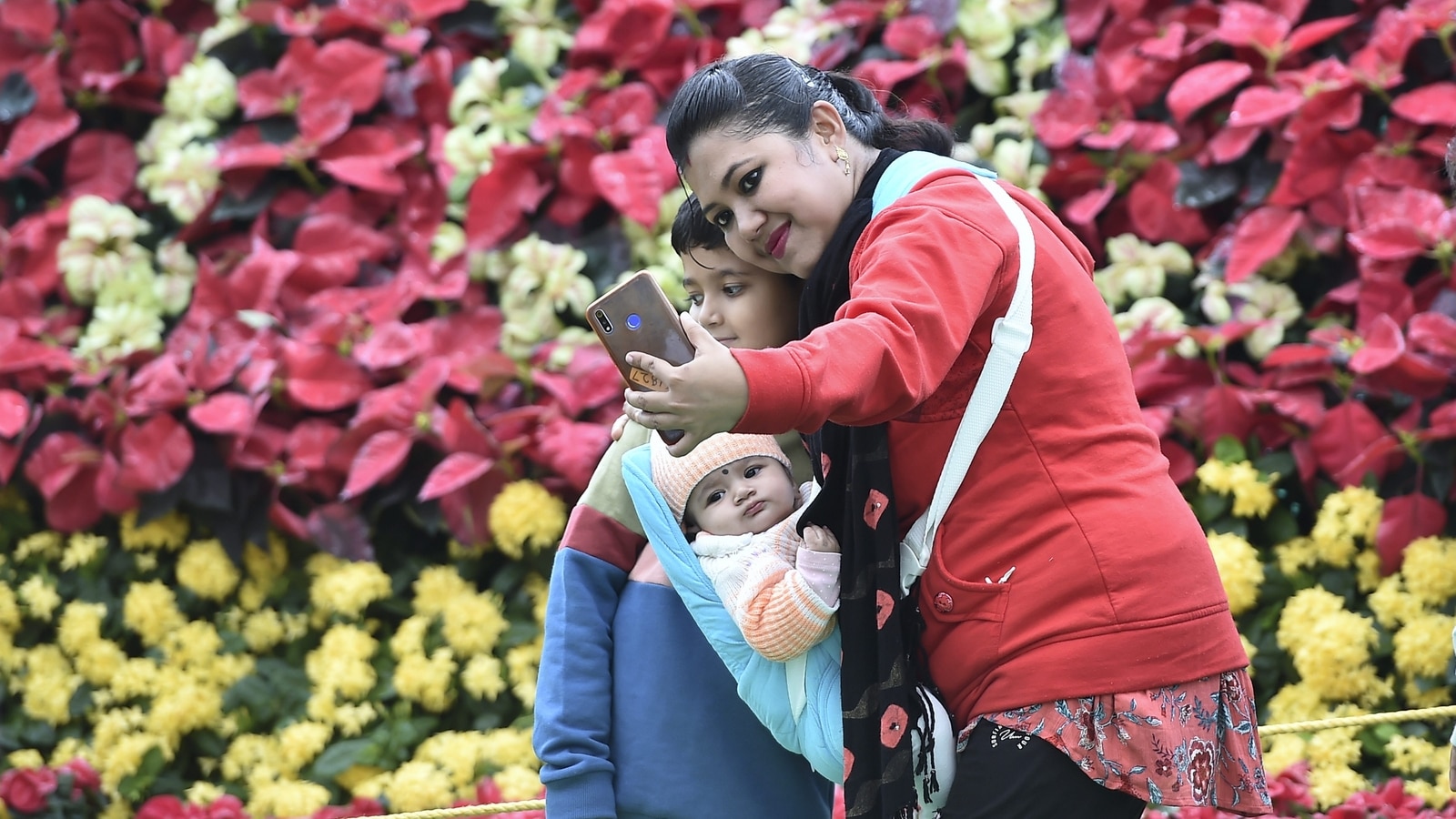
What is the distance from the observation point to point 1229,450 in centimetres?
313

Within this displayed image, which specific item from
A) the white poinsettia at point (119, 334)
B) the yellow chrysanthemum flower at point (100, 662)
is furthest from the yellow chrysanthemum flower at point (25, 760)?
the white poinsettia at point (119, 334)

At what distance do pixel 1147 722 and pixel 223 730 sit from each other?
261 centimetres

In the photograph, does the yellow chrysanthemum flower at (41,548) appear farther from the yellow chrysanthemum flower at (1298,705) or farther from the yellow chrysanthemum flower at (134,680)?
the yellow chrysanthemum flower at (1298,705)

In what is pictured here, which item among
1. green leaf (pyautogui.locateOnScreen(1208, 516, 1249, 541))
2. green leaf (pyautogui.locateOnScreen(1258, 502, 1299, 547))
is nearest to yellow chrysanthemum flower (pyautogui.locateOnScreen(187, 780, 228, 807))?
green leaf (pyautogui.locateOnScreen(1208, 516, 1249, 541))

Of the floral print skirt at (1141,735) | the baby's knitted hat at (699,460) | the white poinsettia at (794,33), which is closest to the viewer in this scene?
the floral print skirt at (1141,735)

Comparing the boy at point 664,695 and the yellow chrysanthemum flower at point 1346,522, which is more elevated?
the boy at point 664,695

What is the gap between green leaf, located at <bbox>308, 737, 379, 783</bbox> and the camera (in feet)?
10.8

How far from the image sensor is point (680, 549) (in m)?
1.96

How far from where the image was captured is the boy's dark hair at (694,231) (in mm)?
1987

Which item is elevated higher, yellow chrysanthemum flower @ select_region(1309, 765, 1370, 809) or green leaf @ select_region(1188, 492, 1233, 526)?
green leaf @ select_region(1188, 492, 1233, 526)

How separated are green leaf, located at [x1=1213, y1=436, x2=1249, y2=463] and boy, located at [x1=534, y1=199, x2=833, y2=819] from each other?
56.5 inches

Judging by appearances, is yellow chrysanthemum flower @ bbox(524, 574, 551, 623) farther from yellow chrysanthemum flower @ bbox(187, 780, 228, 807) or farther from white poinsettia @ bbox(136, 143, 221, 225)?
white poinsettia @ bbox(136, 143, 221, 225)

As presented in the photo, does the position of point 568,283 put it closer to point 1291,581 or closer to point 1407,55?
point 1291,581

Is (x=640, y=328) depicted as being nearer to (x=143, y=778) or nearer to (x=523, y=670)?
(x=523, y=670)
